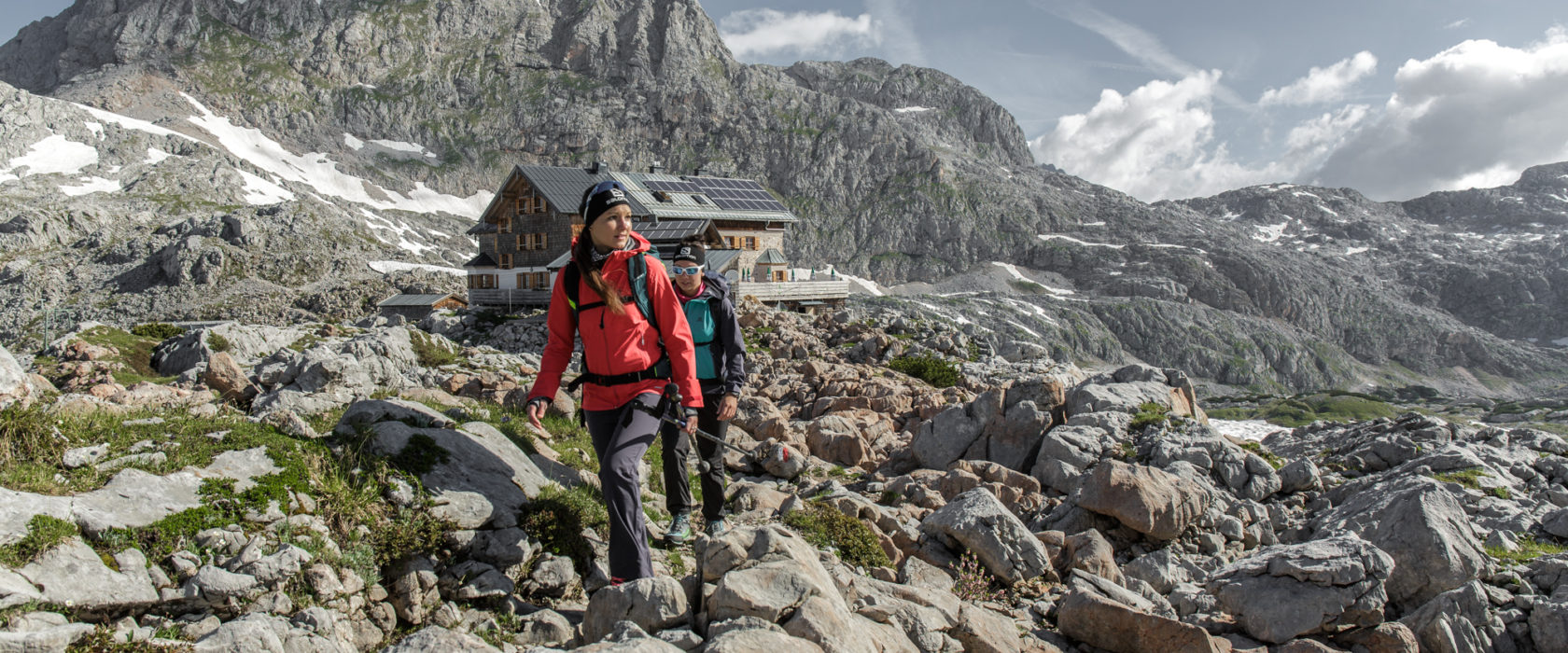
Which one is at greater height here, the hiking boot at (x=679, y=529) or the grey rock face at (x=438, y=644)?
the grey rock face at (x=438, y=644)

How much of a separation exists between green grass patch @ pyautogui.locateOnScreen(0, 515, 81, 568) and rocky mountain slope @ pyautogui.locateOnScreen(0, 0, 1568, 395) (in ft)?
365

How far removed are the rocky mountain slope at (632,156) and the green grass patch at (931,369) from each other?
298ft

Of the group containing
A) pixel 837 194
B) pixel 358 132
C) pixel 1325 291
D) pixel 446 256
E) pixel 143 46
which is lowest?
pixel 1325 291

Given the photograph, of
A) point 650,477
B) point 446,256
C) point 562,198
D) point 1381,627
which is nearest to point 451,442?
point 650,477

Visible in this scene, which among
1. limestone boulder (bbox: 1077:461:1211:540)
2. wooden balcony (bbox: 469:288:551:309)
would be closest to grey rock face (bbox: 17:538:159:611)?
limestone boulder (bbox: 1077:461:1211:540)

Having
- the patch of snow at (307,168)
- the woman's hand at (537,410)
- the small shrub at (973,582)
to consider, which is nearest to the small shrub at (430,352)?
the woman's hand at (537,410)

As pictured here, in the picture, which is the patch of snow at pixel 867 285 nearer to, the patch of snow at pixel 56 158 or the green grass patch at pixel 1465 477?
the patch of snow at pixel 56 158

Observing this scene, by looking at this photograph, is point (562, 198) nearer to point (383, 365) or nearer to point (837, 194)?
point (383, 365)

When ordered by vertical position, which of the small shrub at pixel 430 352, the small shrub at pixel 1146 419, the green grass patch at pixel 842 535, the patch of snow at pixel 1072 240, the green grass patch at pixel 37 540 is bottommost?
the small shrub at pixel 1146 419

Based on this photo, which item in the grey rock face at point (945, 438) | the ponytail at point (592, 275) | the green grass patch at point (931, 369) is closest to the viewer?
the ponytail at point (592, 275)

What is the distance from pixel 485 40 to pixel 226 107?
58.2m

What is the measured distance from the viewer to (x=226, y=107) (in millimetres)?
146750

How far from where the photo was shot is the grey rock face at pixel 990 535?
7.89 meters

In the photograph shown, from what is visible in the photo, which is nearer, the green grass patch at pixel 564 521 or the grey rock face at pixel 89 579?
the grey rock face at pixel 89 579
